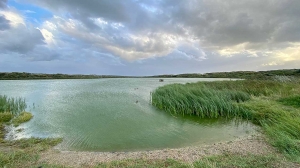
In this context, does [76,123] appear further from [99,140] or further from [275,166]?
[275,166]

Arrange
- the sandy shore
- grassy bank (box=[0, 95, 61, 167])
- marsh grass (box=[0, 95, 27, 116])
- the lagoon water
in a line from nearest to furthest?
grassy bank (box=[0, 95, 61, 167]), the sandy shore, the lagoon water, marsh grass (box=[0, 95, 27, 116])

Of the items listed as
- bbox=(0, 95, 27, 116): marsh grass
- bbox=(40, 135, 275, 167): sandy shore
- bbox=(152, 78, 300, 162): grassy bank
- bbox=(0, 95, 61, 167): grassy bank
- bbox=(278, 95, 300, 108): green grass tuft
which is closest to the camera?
bbox=(0, 95, 61, 167): grassy bank

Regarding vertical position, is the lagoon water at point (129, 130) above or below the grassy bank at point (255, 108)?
below

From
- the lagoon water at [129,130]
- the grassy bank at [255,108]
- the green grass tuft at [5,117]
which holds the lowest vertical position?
the lagoon water at [129,130]

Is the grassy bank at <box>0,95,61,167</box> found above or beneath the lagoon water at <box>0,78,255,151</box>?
above

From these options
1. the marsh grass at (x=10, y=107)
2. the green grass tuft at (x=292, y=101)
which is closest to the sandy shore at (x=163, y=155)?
the green grass tuft at (x=292, y=101)

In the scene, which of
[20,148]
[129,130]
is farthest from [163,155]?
[20,148]

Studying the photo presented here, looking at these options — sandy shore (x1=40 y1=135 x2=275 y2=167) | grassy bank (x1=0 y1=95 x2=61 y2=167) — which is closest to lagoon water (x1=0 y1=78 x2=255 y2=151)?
grassy bank (x1=0 y1=95 x2=61 y2=167)

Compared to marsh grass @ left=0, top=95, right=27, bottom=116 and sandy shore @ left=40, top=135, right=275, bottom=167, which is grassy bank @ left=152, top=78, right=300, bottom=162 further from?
marsh grass @ left=0, top=95, right=27, bottom=116

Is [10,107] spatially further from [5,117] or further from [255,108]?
[255,108]

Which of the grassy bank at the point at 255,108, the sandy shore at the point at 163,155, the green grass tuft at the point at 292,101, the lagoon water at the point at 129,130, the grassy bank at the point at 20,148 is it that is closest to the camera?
the grassy bank at the point at 20,148

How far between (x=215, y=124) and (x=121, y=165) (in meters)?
6.87

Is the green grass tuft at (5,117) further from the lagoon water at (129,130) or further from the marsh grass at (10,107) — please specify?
the lagoon water at (129,130)

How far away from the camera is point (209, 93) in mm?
13641
